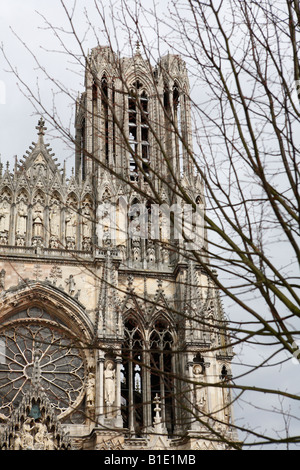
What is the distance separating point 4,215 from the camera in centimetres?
2453

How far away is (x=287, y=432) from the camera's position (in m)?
7.88

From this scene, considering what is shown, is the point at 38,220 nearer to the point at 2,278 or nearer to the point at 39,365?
the point at 2,278

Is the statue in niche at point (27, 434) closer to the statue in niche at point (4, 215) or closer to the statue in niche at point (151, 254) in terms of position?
the statue in niche at point (4, 215)

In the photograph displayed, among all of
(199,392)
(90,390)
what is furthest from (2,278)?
(199,392)

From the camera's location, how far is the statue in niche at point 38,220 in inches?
965

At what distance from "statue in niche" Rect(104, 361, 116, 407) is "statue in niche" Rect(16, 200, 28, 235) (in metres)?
5.03

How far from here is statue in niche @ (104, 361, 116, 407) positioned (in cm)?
2194

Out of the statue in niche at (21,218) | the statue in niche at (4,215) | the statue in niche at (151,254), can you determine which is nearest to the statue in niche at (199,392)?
the statue in niche at (151,254)

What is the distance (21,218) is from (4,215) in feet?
1.74

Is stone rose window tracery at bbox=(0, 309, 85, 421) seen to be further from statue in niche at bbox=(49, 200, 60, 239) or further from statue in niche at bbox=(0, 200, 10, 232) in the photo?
statue in niche at bbox=(0, 200, 10, 232)

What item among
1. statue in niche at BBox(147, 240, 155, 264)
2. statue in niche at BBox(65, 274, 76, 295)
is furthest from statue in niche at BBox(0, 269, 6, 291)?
statue in niche at BBox(147, 240, 155, 264)

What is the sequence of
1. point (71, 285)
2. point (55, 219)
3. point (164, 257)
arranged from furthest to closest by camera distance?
1. point (164, 257)
2. point (55, 219)
3. point (71, 285)
